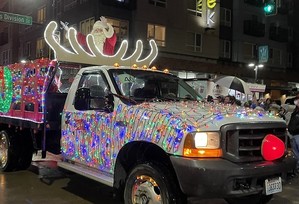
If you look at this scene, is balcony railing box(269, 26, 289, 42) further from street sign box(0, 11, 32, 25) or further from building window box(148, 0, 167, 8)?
street sign box(0, 11, 32, 25)

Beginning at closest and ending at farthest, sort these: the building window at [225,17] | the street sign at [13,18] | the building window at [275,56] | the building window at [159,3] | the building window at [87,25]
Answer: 1. the street sign at [13,18]
2. the building window at [87,25]
3. the building window at [159,3]
4. the building window at [225,17]
5. the building window at [275,56]

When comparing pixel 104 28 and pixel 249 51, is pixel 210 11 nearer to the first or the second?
pixel 249 51

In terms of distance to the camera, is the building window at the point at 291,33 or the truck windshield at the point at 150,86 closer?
the truck windshield at the point at 150,86

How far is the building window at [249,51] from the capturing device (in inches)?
1399

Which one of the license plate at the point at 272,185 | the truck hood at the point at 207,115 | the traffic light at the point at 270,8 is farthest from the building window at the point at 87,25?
the license plate at the point at 272,185

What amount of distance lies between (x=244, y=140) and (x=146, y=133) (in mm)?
1127

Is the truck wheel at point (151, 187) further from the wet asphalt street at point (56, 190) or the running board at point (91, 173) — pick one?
the wet asphalt street at point (56, 190)

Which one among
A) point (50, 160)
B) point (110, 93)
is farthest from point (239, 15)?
point (110, 93)

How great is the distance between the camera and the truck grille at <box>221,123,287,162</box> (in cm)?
433

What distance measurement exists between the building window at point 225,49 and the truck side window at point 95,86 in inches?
1121

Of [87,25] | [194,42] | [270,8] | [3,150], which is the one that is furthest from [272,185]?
[194,42]

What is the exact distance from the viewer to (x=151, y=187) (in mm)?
4680

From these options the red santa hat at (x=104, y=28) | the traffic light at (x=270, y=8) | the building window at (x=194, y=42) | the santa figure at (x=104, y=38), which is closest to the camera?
the santa figure at (x=104, y=38)

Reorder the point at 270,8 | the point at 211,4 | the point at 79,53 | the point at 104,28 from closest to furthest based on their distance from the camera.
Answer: the point at 79,53
the point at 104,28
the point at 270,8
the point at 211,4
